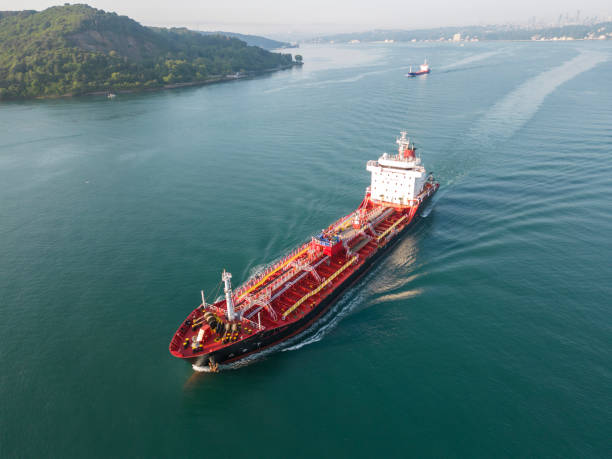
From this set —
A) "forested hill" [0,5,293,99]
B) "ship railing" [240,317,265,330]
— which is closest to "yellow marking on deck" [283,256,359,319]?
"ship railing" [240,317,265,330]

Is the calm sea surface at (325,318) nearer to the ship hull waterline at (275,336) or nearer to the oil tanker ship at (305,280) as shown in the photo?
the ship hull waterline at (275,336)

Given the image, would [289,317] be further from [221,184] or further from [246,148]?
[246,148]

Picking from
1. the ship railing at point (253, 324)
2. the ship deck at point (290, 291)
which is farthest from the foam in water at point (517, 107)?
the ship railing at point (253, 324)

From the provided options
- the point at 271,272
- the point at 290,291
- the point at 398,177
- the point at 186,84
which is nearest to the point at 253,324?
the point at 290,291

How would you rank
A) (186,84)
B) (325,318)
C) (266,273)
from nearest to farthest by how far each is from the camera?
(325,318)
(266,273)
(186,84)

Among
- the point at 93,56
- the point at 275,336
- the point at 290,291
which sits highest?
the point at 93,56

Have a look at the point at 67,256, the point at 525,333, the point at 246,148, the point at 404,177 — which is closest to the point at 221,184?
the point at 246,148

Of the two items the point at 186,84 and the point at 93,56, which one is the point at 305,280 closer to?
the point at 186,84

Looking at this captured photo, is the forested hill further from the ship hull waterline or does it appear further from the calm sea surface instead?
the ship hull waterline
